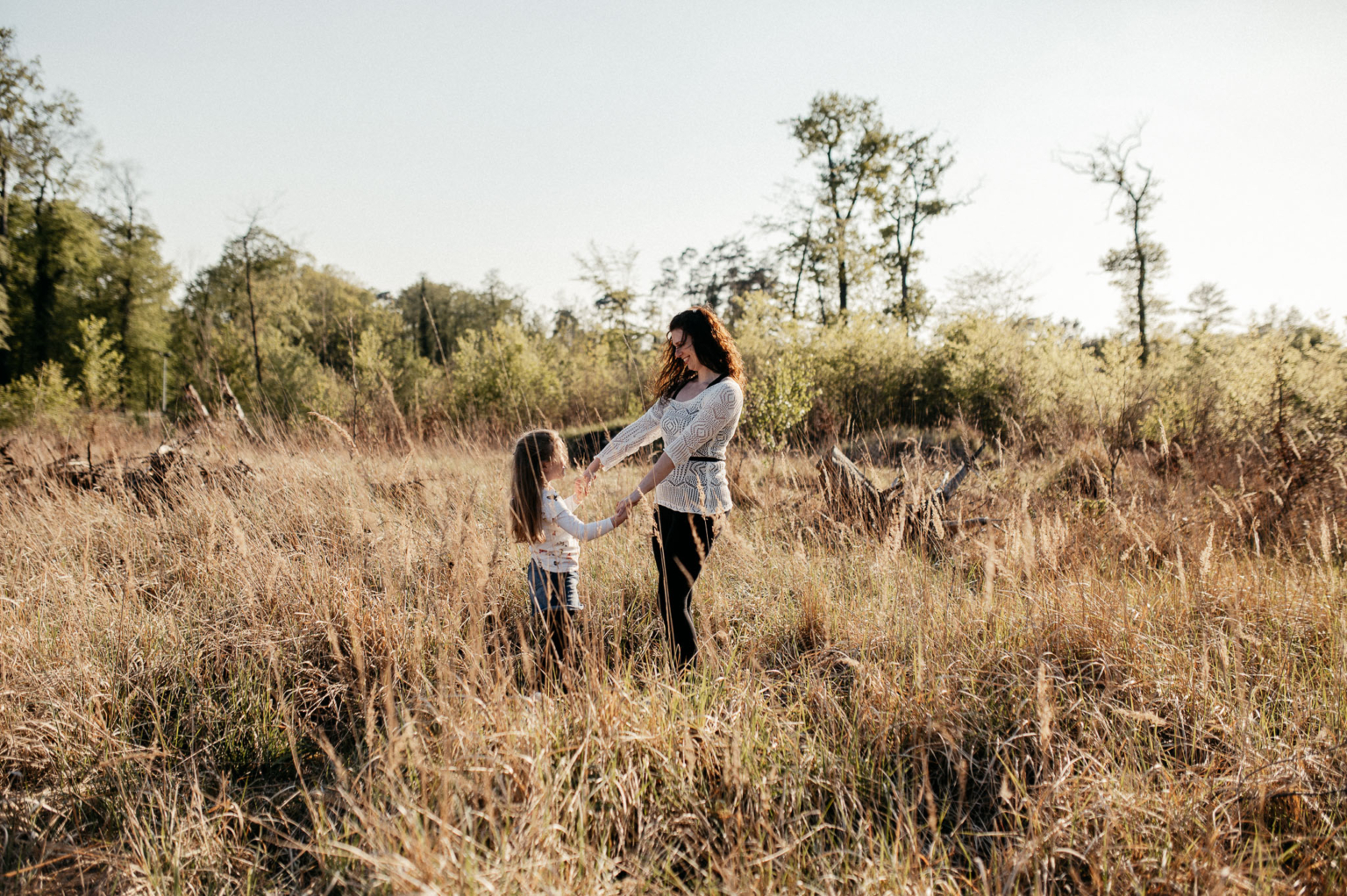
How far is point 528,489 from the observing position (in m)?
2.64

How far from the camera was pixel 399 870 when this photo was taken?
1.30m

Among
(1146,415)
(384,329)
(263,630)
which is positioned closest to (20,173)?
(384,329)

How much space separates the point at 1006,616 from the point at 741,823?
1.72 m

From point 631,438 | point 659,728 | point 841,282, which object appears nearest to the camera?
point 659,728

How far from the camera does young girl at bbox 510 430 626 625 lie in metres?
2.59

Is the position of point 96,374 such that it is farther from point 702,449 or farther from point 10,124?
point 702,449

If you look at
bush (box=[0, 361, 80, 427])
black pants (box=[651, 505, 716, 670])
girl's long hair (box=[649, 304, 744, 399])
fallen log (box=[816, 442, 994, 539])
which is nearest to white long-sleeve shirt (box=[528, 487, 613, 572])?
black pants (box=[651, 505, 716, 670])

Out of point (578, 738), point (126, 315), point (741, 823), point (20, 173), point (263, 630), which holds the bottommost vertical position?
point (741, 823)

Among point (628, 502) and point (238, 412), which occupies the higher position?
point (238, 412)

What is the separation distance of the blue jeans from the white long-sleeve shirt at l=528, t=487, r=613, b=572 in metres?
0.03

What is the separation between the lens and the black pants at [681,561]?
8.63 ft

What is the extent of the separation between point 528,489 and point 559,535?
0.24 meters

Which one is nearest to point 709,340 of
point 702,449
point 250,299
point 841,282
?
point 702,449

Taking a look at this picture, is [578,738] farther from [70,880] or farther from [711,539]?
[70,880]
